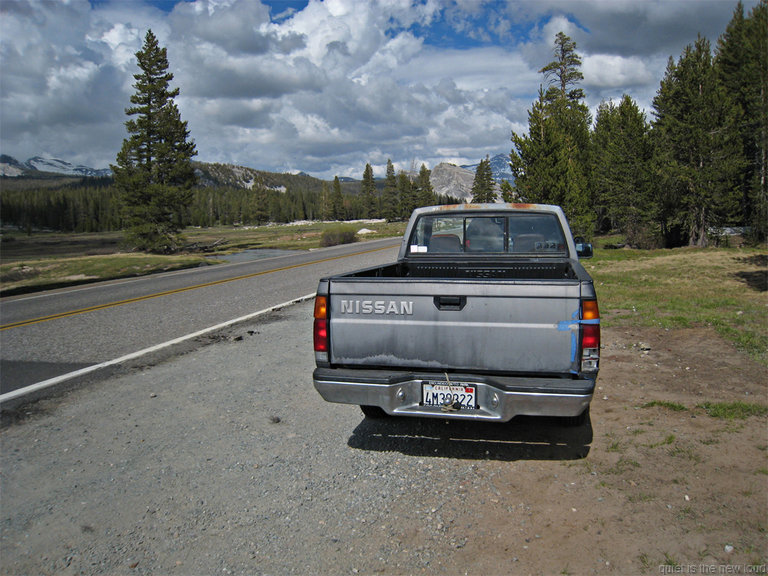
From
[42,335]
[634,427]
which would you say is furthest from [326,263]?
[634,427]

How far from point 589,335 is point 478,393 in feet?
2.70

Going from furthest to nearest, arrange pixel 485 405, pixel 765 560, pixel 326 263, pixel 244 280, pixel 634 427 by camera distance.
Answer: pixel 326 263, pixel 244 280, pixel 634 427, pixel 485 405, pixel 765 560

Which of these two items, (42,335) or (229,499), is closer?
(229,499)

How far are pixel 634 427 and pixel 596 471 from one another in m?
0.96

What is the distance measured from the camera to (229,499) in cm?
322

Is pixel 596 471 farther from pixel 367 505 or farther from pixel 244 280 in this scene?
pixel 244 280

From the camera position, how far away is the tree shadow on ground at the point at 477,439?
387 centimetres

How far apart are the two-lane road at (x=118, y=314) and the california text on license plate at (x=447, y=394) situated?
474 centimetres

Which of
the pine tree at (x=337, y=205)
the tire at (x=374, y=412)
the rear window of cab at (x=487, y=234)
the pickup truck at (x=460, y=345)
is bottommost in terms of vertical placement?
the tire at (x=374, y=412)

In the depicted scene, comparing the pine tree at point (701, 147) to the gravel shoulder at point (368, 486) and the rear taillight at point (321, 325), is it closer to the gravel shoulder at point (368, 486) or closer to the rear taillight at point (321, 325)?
the gravel shoulder at point (368, 486)

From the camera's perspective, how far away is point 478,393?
3.41 m

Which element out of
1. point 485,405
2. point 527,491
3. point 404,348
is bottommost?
point 527,491

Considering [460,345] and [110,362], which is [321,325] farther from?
[110,362]

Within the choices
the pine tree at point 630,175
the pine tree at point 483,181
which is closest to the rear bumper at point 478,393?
the pine tree at point 630,175
